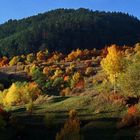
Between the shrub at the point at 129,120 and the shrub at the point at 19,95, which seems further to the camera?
the shrub at the point at 19,95

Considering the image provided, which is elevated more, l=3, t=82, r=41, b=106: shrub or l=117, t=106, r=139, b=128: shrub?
l=3, t=82, r=41, b=106: shrub

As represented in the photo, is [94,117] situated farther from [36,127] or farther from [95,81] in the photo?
[95,81]

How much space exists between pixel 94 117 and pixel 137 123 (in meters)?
11.2

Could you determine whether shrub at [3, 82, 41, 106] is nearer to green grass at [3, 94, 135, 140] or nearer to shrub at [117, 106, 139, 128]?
green grass at [3, 94, 135, 140]

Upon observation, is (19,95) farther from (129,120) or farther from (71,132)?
(71,132)

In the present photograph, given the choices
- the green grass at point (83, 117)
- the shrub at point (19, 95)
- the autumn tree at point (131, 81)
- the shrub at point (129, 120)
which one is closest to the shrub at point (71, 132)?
the green grass at point (83, 117)

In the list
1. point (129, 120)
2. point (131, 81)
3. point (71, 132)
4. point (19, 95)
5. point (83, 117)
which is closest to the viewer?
point (71, 132)

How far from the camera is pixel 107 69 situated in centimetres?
12912

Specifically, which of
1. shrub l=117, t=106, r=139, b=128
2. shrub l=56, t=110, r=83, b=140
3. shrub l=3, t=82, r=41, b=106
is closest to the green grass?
shrub l=117, t=106, r=139, b=128

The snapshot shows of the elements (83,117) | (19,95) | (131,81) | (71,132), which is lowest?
(71,132)

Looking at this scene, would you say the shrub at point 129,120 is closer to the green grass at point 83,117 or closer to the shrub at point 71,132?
the green grass at point 83,117

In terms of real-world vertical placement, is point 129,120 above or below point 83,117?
below

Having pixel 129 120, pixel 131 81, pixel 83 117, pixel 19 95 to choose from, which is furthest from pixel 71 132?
pixel 19 95

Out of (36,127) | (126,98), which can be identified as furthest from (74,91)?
(36,127)
